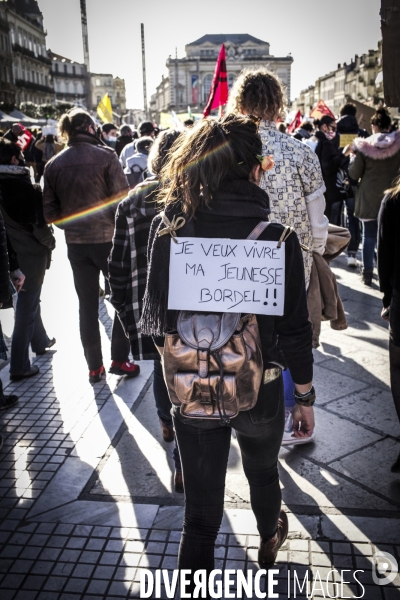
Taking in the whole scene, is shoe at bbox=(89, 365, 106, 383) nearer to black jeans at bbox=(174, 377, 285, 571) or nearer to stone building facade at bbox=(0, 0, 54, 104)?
black jeans at bbox=(174, 377, 285, 571)

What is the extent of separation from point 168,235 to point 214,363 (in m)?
0.48

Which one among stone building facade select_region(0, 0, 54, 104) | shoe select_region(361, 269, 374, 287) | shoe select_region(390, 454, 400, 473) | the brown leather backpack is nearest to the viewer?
the brown leather backpack

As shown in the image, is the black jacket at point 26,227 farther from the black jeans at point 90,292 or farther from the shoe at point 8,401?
the shoe at point 8,401

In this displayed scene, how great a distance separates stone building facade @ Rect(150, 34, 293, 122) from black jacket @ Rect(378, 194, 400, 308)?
326ft

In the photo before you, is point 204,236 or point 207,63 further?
point 207,63

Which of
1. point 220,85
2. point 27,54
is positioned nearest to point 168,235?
point 220,85

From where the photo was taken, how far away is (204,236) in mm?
2121

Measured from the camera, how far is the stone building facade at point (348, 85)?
3095 inches

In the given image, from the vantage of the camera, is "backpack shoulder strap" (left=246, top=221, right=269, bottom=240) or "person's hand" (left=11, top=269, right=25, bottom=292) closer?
"backpack shoulder strap" (left=246, top=221, right=269, bottom=240)

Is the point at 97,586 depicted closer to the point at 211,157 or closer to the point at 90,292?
the point at 211,157

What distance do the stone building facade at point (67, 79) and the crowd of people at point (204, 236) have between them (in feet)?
328

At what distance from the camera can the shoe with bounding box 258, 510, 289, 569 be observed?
102 inches

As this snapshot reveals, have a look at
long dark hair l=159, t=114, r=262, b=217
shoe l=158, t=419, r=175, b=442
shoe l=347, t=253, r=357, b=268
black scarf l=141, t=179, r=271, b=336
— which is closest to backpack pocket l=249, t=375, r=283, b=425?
black scarf l=141, t=179, r=271, b=336

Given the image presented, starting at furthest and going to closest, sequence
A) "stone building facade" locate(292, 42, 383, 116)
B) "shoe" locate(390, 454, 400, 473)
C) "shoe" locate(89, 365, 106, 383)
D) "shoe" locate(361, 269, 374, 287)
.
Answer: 1. "stone building facade" locate(292, 42, 383, 116)
2. "shoe" locate(361, 269, 374, 287)
3. "shoe" locate(89, 365, 106, 383)
4. "shoe" locate(390, 454, 400, 473)
